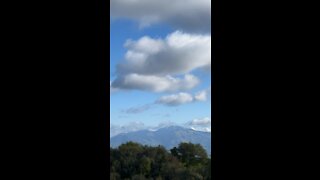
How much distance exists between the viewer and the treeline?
3.40 m

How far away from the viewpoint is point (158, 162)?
3.64 m

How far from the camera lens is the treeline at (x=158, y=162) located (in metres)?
3.40
